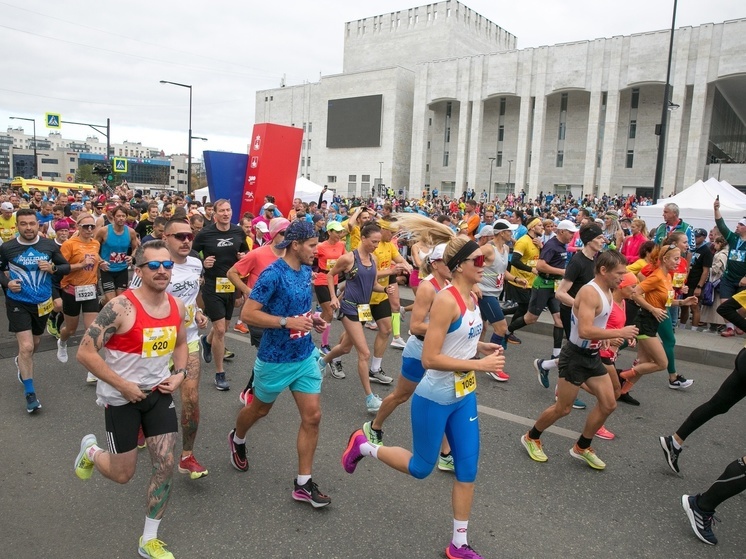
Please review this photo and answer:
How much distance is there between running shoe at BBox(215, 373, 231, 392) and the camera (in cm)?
580

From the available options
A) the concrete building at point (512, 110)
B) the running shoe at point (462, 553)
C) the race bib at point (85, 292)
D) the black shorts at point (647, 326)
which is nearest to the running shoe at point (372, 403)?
the running shoe at point (462, 553)

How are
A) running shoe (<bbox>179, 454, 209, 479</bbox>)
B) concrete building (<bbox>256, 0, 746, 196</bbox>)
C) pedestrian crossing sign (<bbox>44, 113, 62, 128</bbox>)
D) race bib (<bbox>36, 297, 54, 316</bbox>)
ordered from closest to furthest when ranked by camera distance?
running shoe (<bbox>179, 454, 209, 479</bbox>) < race bib (<bbox>36, 297, 54, 316</bbox>) < pedestrian crossing sign (<bbox>44, 113, 62, 128</bbox>) < concrete building (<bbox>256, 0, 746, 196</bbox>)

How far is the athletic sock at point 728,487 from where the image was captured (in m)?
3.25

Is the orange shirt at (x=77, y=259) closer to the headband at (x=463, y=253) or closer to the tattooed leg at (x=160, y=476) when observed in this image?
the tattooed leg at (x=160, y=476)

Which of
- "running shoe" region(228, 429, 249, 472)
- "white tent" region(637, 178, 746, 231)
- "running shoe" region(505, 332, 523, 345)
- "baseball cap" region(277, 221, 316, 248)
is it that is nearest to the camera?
"baseball cap" region(277, 221, 316, 248)

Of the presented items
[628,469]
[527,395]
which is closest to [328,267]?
[527,395]

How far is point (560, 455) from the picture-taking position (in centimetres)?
453

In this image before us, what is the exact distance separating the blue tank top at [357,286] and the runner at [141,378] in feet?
9.04

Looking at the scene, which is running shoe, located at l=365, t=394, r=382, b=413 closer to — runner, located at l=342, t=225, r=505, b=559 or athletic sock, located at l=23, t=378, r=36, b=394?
runner, located at l=342, t=225, r=505, b=559

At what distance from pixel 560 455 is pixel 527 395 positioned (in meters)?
1.49

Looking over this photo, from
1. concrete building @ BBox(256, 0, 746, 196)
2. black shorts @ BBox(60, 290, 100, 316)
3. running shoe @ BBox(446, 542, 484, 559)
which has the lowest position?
running shoe @ BBox(446, 542, 484, 559)

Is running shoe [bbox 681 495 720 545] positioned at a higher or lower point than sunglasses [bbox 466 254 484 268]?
lower

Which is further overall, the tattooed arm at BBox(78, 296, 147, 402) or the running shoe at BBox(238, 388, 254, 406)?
the running shoe at BBox(238, 388, 254, 406)

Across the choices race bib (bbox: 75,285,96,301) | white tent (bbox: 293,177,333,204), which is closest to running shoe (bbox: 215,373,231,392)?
race bib (bbox: 75,285,96,301)
